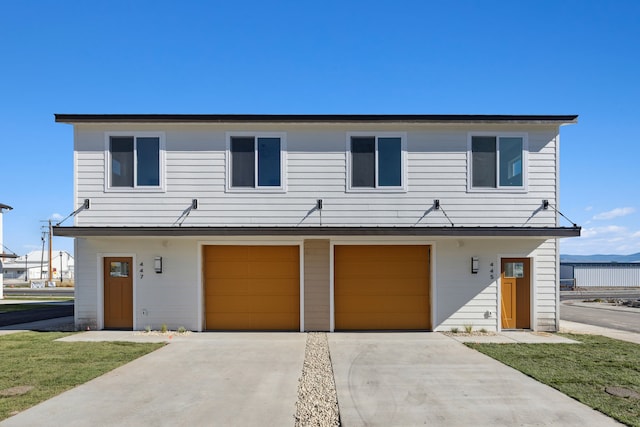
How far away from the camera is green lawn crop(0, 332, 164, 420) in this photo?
18.3 feet

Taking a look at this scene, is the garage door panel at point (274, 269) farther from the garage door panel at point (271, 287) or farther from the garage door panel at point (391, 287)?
the garage door panel at point (391, 287)

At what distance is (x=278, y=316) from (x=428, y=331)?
4045 millimetres

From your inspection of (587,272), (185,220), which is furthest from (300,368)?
(587,272)

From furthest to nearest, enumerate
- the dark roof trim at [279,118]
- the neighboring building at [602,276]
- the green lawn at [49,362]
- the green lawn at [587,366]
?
the neighboring building at [602,276] → the dark roof trim at [279,118] → the green lawn at [49,362] → the green lawn at [587,366]

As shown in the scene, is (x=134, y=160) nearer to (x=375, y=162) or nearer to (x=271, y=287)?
(x=271, y=287)

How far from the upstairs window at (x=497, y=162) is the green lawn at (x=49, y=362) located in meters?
9.01

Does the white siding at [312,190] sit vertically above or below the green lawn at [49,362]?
above

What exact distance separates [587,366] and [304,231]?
6.28 metres

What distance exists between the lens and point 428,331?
420 inches

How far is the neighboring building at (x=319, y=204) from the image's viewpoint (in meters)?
10.6

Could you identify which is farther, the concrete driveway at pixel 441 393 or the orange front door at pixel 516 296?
the orange front door at pixel 516 296

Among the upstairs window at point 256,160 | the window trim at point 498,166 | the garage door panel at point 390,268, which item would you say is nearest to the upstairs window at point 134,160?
the upstairs window at point 256,160

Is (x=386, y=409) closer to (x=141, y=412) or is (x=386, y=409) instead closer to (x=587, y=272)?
(x=141, y=412)

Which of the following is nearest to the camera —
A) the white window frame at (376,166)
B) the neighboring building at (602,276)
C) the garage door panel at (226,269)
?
the white window frame at (376,166)
